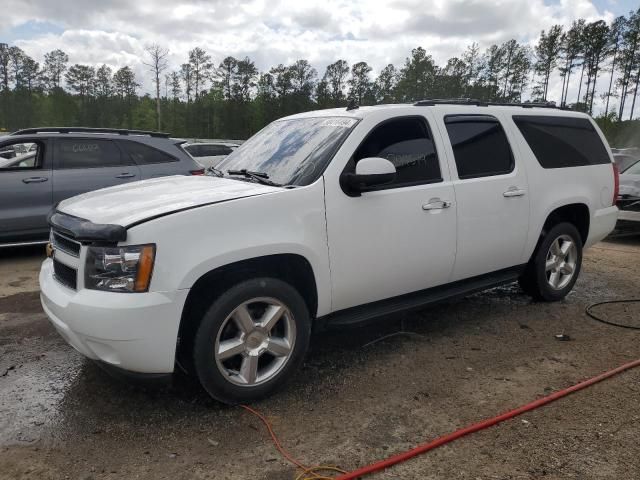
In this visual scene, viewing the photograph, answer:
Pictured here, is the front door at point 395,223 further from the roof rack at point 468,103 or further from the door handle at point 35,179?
the door handle at point 35,179

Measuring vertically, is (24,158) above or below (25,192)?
above

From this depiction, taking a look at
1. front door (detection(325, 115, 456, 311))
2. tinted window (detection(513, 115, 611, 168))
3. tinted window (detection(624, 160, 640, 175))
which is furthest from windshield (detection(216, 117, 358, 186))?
tinted window (detection(624, 160, 640, 175))

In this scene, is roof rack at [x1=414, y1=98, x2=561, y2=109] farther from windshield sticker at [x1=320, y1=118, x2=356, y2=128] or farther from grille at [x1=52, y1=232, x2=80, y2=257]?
grille at [x1=52, y1=232, x2=80, y2=257]

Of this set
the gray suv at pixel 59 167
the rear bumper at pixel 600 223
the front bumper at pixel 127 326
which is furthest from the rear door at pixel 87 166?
the rear bumper at pixel 600 223

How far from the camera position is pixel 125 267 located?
8.75 ft

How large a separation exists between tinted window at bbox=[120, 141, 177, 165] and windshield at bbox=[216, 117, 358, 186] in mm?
3704

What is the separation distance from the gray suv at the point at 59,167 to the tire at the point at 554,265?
→ 16.4 feet

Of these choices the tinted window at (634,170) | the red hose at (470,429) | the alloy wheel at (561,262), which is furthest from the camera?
the tinted window at (634,170)

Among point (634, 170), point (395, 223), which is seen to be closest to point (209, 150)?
point (634, 170)

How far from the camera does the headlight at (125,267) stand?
266 centimetres

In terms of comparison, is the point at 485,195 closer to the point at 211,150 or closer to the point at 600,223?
the point at 600,223

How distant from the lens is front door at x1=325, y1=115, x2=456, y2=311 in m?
3.35

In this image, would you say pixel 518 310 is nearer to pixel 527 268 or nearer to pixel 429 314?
pixel 527 268

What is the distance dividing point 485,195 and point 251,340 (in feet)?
7.41
